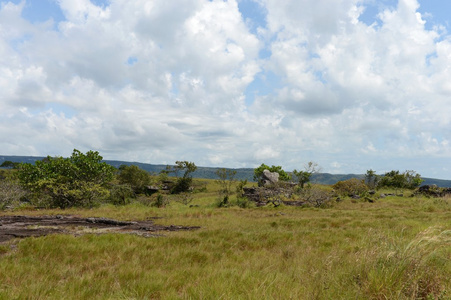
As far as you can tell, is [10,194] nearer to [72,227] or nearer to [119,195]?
[119,195]

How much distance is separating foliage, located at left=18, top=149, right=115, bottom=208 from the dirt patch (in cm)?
953

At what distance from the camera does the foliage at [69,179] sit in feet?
87.9

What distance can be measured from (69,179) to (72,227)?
645 inches

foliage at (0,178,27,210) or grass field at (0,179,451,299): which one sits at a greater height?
grass field at (0,179,451,299)

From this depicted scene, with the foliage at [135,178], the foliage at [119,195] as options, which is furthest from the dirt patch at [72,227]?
the foliage at [135,178]

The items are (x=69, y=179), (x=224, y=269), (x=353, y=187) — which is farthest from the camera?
(x=353, y=187)

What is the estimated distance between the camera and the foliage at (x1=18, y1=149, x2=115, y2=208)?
2678 centimetres

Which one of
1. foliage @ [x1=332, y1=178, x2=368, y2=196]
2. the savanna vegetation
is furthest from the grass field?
foliage @ [x1=332, y1=178, x2=368, y2=196]

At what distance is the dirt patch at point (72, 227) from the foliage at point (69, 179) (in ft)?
31.3

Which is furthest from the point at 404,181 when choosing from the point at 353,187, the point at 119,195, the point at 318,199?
the point at 119,195

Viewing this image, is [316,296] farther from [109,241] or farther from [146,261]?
[109,241]

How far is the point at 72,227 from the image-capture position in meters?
14.3

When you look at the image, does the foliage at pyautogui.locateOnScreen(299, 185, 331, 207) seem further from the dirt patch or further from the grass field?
the grass field

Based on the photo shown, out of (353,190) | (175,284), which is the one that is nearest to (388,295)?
(175,284)
